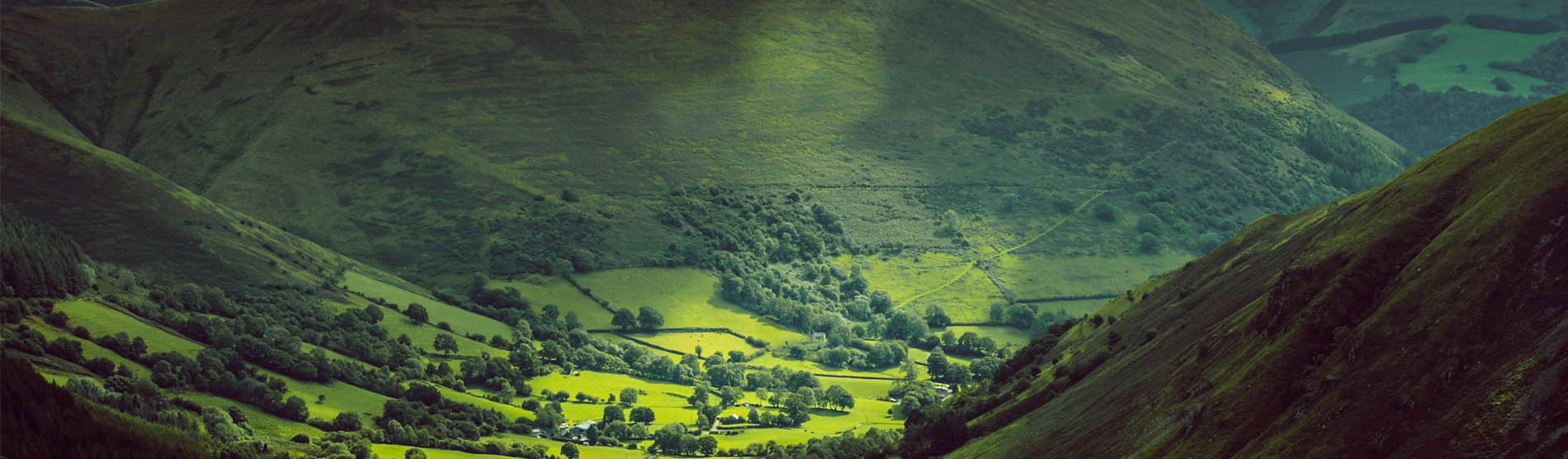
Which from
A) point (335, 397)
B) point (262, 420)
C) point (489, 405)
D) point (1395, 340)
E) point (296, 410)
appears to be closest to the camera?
point (1395, 340)

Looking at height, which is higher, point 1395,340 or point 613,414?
point 1395,340

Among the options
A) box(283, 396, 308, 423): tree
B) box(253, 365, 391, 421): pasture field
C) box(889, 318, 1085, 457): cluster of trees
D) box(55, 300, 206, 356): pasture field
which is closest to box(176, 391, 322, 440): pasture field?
box(283, 396, 308, 423): tree

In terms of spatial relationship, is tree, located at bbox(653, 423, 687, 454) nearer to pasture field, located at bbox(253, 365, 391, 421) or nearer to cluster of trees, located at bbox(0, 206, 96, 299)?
pasture field, located at bbox(253, 365, 391, 421)

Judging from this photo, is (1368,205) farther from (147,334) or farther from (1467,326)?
(147,334)

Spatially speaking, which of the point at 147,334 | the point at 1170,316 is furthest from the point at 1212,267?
the point at 147,334

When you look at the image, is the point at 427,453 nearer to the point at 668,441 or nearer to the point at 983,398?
the point at 668,441

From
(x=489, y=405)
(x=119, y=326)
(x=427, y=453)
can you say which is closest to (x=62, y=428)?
(x=427, y=453)

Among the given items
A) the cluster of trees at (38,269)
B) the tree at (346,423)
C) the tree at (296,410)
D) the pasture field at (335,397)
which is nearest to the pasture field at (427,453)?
the tree at (346,423)

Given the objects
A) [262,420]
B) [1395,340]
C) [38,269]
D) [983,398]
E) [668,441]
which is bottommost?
[668,441]
